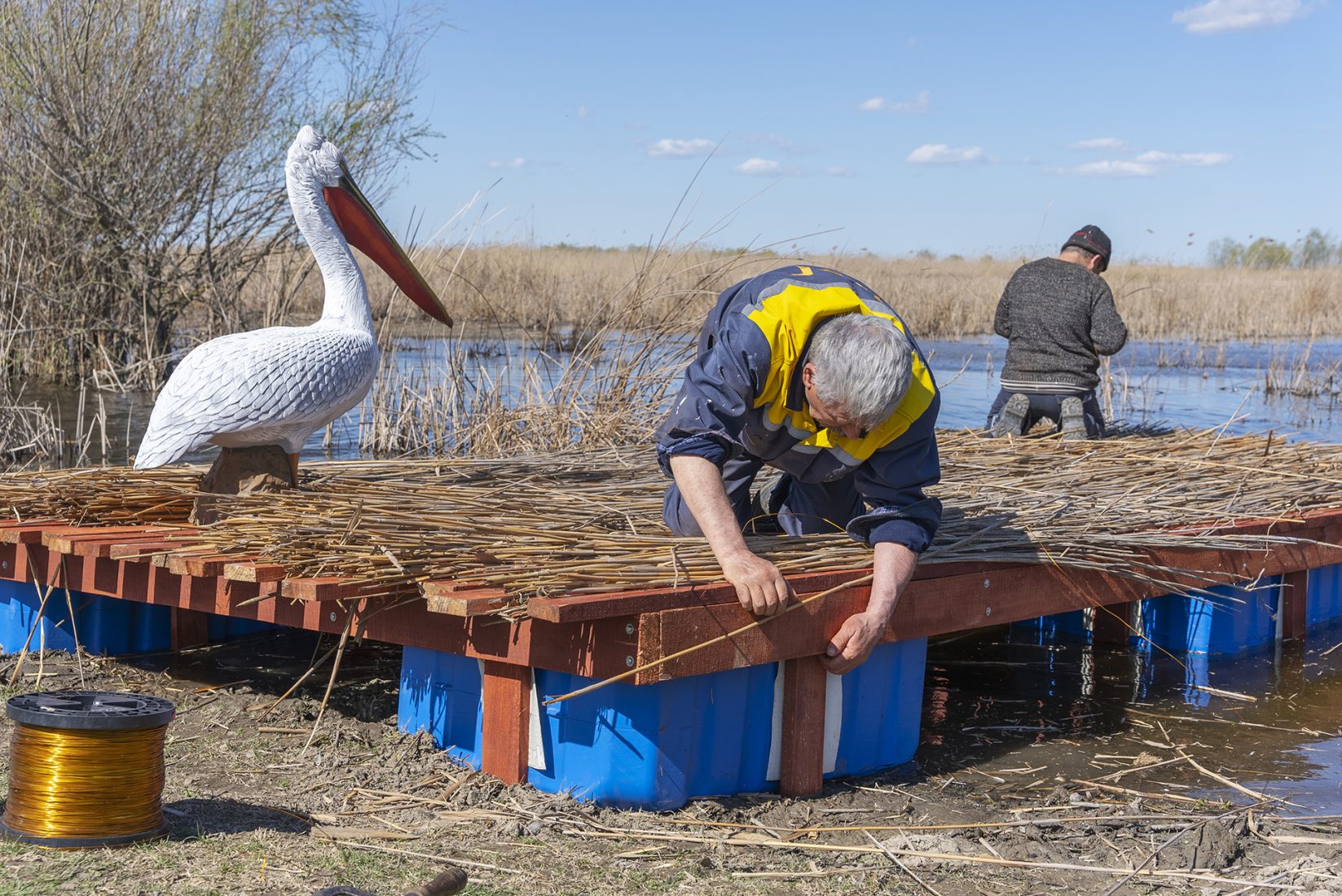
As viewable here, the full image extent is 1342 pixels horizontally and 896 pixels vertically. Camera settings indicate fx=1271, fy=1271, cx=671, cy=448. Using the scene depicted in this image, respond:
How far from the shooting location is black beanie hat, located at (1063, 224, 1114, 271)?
7.34 meters

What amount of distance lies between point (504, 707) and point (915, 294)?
1995 centimetres

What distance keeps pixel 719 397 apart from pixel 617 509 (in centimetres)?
126

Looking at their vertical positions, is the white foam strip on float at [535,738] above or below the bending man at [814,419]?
below

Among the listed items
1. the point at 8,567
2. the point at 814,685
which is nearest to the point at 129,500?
the point at 8,567

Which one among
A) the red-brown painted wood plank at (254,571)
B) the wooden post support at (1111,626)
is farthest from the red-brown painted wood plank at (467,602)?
the wooden post support at (1111,626)

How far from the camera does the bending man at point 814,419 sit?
3066 millimetres

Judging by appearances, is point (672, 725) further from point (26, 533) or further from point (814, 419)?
point (26, 533)

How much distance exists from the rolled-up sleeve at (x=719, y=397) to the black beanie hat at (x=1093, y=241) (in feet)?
15.7

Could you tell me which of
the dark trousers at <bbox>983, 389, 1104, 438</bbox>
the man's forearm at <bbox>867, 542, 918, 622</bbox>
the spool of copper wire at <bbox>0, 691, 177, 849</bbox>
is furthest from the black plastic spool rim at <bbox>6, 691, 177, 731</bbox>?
the dark trousers at <bbox>983, 389, 1104, 438</bbox>

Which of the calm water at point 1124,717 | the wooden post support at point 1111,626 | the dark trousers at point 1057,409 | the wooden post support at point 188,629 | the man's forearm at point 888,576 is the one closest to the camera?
the man's forearm at point 888,576

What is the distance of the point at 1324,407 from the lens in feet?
50.1

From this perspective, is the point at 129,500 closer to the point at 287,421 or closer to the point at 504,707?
the point at 287,421

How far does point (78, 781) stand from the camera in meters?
2.77

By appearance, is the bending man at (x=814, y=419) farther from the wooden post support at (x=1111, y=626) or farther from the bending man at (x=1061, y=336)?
the bending man at (x=1061, y=336)
